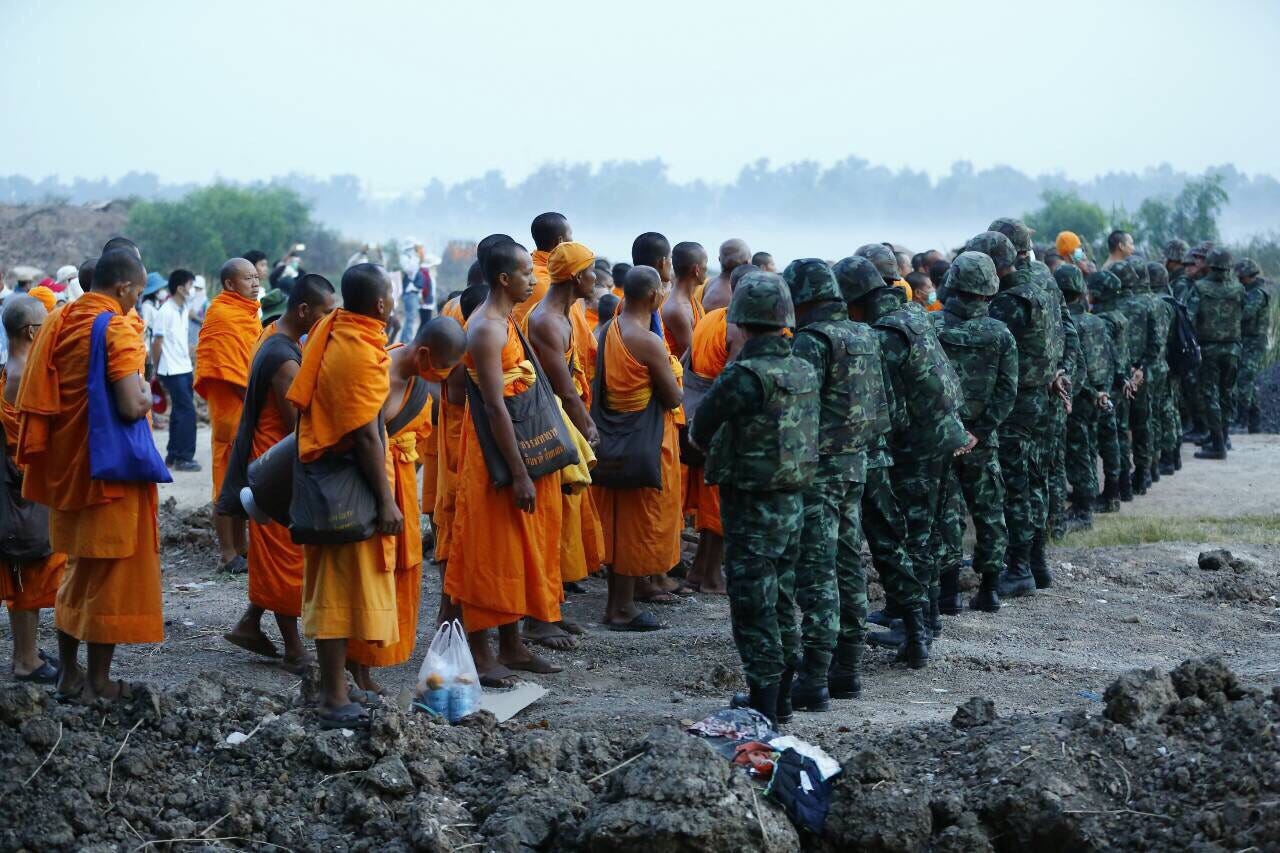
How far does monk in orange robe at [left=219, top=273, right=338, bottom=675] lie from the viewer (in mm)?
6160

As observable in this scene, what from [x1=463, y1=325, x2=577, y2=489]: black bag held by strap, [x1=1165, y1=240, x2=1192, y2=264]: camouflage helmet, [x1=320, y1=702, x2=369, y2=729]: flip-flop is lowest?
[x1=320, y1=702, x2=369, y2=729]: flip-flop

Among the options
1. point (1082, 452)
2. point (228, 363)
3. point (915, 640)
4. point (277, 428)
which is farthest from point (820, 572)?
point (1082, 452)

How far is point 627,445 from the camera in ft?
24.2

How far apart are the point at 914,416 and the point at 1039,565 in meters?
2.19

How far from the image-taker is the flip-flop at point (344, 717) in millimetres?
5176

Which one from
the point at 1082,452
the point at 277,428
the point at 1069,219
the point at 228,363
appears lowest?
the point at 1082,452

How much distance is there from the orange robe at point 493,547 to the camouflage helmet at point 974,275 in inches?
96.7

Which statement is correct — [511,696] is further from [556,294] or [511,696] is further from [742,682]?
[556,294]

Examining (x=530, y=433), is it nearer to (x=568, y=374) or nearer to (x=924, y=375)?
(x=568, y=374)

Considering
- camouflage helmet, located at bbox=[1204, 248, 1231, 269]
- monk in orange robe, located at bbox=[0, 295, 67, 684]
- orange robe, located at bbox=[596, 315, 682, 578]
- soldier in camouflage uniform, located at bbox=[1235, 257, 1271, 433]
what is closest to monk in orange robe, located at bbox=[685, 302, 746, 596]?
orange robe, located at bbox=[596, 315, 682, 578]

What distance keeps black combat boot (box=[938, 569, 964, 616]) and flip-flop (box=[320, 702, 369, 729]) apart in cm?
368

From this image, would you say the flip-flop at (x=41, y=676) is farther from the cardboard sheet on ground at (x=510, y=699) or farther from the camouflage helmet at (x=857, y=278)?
the camouflage helmet at (x=857, y=278)

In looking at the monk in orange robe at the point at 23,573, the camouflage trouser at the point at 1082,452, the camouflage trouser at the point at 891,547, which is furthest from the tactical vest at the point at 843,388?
the camouflage trouser at the point at 1082,452

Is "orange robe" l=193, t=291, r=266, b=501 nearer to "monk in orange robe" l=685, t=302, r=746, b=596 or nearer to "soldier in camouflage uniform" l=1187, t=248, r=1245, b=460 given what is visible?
"monk in orange robe" l=685, t=302, r=746, b=596
